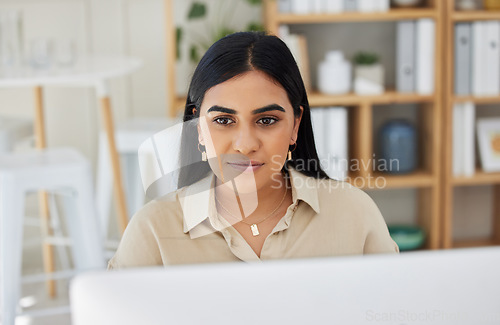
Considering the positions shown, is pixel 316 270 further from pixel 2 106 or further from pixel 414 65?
pixel 2 106

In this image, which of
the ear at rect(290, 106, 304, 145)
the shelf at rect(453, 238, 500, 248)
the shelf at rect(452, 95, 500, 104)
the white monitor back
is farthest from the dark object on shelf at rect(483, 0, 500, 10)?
the white monitor back

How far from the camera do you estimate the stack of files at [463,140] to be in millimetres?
3064

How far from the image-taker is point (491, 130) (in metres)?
3.18

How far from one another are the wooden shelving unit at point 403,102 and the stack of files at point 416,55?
24 millimetres

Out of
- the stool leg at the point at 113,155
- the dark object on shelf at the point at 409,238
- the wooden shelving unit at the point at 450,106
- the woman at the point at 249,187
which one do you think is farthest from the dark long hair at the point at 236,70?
the dark object on shelf at the point at 409,238

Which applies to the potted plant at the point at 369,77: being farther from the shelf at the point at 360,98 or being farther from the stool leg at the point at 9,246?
the stool leg at the point at 9,246

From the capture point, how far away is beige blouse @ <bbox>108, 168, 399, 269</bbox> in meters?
1.20

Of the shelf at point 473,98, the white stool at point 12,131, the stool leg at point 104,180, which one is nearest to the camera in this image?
the white stool at point 12,131

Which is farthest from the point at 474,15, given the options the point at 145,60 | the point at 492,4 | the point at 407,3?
the point at 145,60

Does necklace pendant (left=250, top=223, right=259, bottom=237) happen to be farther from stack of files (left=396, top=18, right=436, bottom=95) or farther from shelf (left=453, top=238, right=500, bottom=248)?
shelf (left=453, top=238, right=500, bottom=248)

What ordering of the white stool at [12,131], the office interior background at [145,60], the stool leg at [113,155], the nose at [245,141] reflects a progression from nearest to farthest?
the nose at [245,141] < the stool leg at [113,155] < the white stool at [12,131] < the office interior background at [145,60]

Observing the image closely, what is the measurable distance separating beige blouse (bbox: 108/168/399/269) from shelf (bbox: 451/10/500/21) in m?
1.86

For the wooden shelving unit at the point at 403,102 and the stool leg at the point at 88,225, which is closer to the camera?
the stool leg at the point at 88,225

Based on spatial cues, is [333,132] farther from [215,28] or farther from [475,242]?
[475,242]
